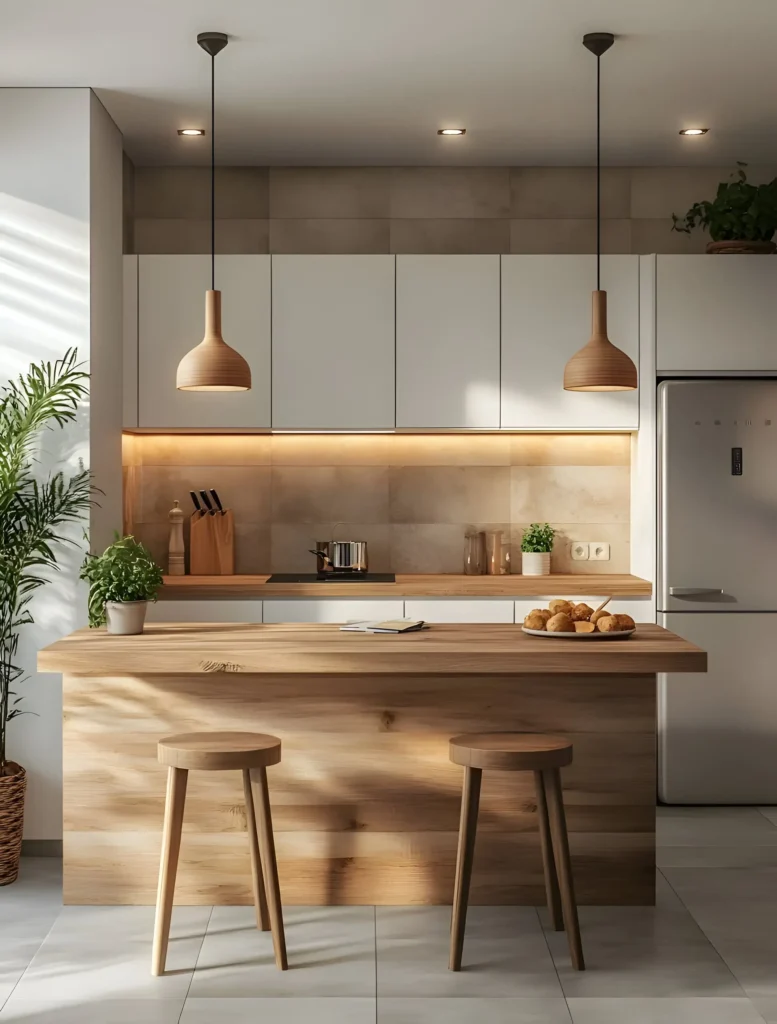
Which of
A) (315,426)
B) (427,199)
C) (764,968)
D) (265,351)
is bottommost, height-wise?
(764,968)

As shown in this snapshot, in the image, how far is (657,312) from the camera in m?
4.79

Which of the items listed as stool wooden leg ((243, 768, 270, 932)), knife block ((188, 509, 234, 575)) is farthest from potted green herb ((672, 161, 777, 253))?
stool wooden leg ((243, 768, 270, 932))

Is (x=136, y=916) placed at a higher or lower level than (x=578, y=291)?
lower

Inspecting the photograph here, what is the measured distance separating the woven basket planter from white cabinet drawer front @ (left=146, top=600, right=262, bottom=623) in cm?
99

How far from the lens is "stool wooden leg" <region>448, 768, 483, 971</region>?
9.97 feet

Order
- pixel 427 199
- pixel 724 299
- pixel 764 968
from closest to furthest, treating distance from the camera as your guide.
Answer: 1. pixel 764 968
2. pixel 724 299
3. pixel 427 199

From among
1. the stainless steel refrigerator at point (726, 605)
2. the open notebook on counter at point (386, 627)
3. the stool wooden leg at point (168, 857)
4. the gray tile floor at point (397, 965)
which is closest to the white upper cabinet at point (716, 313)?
the stainless steel refrigerator at point (726, 605)

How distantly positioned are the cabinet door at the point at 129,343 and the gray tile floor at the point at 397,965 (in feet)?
6.76

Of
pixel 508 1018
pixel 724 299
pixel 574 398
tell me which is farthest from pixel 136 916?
pixel 724 299

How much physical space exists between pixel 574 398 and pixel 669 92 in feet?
4.36

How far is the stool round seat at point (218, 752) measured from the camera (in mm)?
2967

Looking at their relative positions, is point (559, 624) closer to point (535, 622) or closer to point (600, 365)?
point (535, 622)

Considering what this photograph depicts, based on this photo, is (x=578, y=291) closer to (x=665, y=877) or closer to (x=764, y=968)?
(x=665, y=877)

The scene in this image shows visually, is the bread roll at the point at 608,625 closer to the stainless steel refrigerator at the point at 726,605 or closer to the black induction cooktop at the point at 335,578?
the stainless steel refrigerator at the point at 726,605
